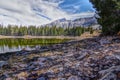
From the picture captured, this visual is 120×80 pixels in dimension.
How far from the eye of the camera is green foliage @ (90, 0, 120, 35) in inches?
1590

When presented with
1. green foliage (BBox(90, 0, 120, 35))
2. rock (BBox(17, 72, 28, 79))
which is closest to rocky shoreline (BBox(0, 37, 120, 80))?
rock (BBox(17, 72, 28, 79))

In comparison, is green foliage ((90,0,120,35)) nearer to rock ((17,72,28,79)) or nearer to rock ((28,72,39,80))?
rock ((17,72,28,79))

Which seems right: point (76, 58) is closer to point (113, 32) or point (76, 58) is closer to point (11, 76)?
point (11, 76)

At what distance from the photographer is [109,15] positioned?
42.2 meters

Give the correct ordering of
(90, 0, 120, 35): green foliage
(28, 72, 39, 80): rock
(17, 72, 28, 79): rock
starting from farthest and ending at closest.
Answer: (90, 0, 120, 35): green foliage → (17, 72, 28, 79): rock → (28, 72, 39, 80): rock

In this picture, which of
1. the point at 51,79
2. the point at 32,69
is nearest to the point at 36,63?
the point at 32,69

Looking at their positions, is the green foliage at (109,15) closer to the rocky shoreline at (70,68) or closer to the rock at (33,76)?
the rocky shoreline at (70,68)

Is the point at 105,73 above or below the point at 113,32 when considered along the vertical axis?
below

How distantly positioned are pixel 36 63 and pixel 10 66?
80.7 inches

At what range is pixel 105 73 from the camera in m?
16.7

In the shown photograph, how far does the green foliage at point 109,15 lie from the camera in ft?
132

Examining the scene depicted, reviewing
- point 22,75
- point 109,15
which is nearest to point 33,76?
point 22,75

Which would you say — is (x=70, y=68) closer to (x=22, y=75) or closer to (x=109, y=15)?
(x=22, y=75)

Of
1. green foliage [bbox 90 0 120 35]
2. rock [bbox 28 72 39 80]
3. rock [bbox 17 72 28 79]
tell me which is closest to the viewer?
rock [bbox 28 72 39 80]
